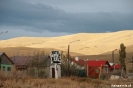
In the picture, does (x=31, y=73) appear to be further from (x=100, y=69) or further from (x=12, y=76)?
(x=100, y=69)

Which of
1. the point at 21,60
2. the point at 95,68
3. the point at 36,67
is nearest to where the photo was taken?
the point at 36,67

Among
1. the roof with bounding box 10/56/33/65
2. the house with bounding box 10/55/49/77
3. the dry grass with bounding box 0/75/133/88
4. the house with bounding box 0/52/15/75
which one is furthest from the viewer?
the roof with bounding box 10/56/33/65

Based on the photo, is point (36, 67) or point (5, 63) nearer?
point (36, 67)

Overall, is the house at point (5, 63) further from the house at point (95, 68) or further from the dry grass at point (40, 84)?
the dry grass at point (40, 84)

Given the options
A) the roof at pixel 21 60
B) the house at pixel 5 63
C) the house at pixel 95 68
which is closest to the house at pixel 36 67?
the roof at pixel 21 60

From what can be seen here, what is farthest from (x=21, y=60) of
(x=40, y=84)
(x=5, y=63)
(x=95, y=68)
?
(x=40, y=84)

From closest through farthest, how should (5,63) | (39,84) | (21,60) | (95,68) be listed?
(39,84) < (5,63) < (21,60) < (95,68)

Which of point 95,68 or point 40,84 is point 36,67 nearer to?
point 95,68

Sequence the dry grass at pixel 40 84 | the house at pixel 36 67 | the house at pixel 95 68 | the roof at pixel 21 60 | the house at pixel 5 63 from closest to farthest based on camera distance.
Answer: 1. the dry grass at pixel 40 84
2. the house at pixel 36 67
3. the house at pixel 5 63
4. the roof at pixel 21 60
5. the house at pixel 95 68

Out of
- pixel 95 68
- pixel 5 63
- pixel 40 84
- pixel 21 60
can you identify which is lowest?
pixel 40 84

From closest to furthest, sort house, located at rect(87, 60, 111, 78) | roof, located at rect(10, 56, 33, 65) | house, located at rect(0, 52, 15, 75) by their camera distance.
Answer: house, located at rect(0, 52, 15, 75) < roof, located at rect(10, 56, 33, 65) < house, located at rect(87, 60, 111, 78)

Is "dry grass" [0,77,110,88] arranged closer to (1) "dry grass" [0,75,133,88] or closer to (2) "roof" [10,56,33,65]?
(1) "dry grass" [0,75,133,88]

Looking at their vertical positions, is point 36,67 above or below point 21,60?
below

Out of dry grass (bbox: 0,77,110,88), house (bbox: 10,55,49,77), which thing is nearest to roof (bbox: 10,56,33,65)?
house (bbox: 10,55,49,77)
